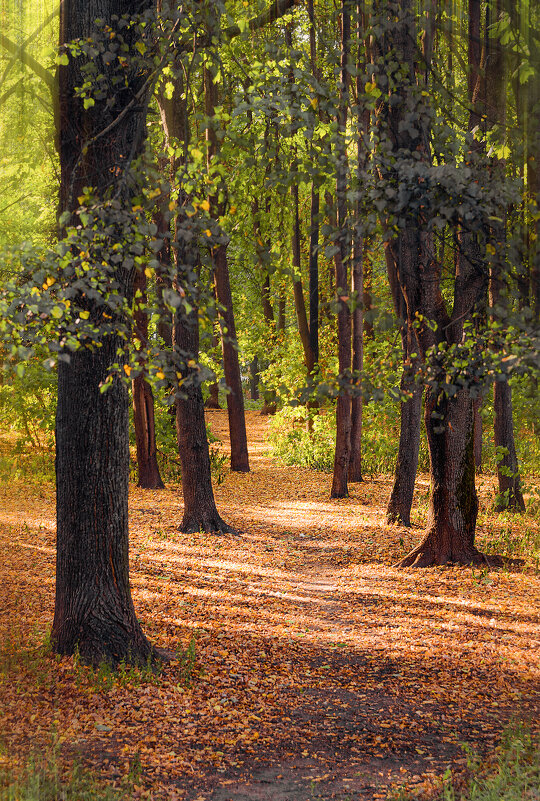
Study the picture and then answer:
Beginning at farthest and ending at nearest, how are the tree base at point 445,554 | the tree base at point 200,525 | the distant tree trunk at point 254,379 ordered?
the distant tree trunk at point 254,379
the tree base at point 200,525
the tree base at point 445,554

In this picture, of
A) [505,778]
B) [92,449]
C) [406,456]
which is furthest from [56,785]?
[406,456]

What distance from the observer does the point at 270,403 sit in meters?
5.18

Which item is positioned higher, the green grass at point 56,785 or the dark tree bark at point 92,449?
the dark tree bark at point 92,449

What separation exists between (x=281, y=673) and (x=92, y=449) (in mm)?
2574

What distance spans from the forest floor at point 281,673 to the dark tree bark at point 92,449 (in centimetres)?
37

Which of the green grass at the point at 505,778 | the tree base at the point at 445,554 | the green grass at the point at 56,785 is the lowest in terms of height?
the green grass at the point at 505,778

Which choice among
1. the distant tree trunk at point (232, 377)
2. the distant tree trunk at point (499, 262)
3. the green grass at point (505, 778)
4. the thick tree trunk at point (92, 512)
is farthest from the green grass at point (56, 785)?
the distant tree trunk at point (232, 377)

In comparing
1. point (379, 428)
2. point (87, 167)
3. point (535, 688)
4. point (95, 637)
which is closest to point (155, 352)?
point (87, 167)

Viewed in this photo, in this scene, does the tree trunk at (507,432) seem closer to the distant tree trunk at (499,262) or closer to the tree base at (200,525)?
the distant tree trunk at (499,262)

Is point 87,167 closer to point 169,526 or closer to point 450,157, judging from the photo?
point 450,157

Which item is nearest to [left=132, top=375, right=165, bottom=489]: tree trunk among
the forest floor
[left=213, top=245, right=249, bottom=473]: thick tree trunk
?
[left=213, top=245, right=249, bottom=473]: thick tree trunk

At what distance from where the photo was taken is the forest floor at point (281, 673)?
181 inches

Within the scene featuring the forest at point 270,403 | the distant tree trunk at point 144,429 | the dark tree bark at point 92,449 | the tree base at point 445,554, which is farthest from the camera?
the distant tree trunk at point 144,429

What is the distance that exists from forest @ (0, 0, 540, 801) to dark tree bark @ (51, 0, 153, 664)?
0.06 ft
